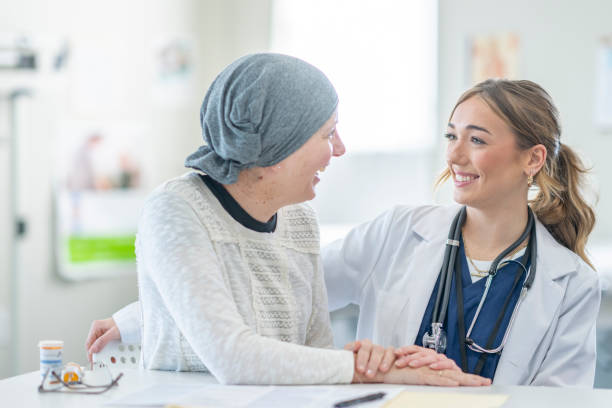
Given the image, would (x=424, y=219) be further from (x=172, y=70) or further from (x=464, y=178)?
(x=172, y=70)

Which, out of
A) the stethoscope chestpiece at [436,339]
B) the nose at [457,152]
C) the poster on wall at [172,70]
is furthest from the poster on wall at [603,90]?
the stethoscope chestpiece at [436,339]

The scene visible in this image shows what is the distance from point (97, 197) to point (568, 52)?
2525 mm

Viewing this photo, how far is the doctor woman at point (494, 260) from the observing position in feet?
5.91

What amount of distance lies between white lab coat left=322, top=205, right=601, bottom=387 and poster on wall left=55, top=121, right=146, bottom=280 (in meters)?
2.00

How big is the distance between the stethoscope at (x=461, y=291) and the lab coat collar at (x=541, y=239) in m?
0.02

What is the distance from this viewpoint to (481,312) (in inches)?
73.3

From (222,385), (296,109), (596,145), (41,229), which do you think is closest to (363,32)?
(596,145)

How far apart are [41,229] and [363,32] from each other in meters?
2.07

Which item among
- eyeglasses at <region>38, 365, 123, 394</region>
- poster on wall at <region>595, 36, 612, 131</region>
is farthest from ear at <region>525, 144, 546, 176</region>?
poster on wall at <region>595, 36, 612, 131</region>

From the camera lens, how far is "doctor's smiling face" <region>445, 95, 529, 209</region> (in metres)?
1.94

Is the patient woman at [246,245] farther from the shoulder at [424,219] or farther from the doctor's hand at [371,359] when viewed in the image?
the shoulder at [424,219]

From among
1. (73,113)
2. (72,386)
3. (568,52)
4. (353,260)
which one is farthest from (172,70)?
(72,386)

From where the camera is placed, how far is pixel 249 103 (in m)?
1.44

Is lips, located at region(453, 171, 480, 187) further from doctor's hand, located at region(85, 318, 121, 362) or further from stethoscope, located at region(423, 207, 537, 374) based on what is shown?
doctor's hand, located at region(85, 318, 121, 362)
